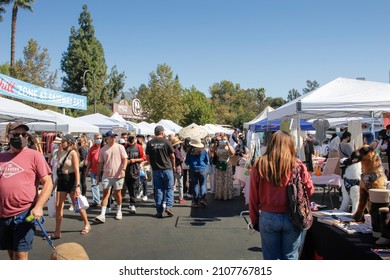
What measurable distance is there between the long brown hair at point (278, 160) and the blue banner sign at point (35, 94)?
1343 cm

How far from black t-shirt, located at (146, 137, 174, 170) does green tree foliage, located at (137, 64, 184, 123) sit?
30429 mm

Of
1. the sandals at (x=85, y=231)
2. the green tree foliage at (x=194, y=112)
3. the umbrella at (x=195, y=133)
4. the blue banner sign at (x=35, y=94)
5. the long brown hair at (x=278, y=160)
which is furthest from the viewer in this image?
the green tree foliage at (x=194, y=112)

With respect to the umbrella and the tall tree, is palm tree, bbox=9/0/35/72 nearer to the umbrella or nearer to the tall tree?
the tall tree

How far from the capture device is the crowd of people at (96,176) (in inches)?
125

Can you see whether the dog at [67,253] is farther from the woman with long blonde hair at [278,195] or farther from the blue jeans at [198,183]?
the blue jeans at [198,183]

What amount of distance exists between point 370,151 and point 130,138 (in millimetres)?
5365

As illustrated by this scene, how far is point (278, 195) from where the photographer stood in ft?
9.31

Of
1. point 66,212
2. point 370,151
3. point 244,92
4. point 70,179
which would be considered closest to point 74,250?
point 70,179

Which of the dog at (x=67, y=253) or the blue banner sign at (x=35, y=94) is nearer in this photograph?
the dog at (x=67, y=253)

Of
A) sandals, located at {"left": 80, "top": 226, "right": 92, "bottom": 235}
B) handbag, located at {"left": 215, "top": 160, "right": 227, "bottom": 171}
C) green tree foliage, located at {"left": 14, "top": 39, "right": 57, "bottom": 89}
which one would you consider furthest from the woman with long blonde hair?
green tree foliage, located at {"left": 14, "top": 39, "right": 57, "bottom": 89}

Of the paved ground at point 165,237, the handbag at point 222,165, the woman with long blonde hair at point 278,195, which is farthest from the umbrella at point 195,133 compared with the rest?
the woman with long blonde hair at point 278,195

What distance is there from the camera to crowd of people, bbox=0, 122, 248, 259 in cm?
319

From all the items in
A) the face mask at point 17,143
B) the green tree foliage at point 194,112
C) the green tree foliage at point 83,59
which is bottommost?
the face mask at point 17,143

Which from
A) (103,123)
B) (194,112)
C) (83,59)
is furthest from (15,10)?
(194,112)
